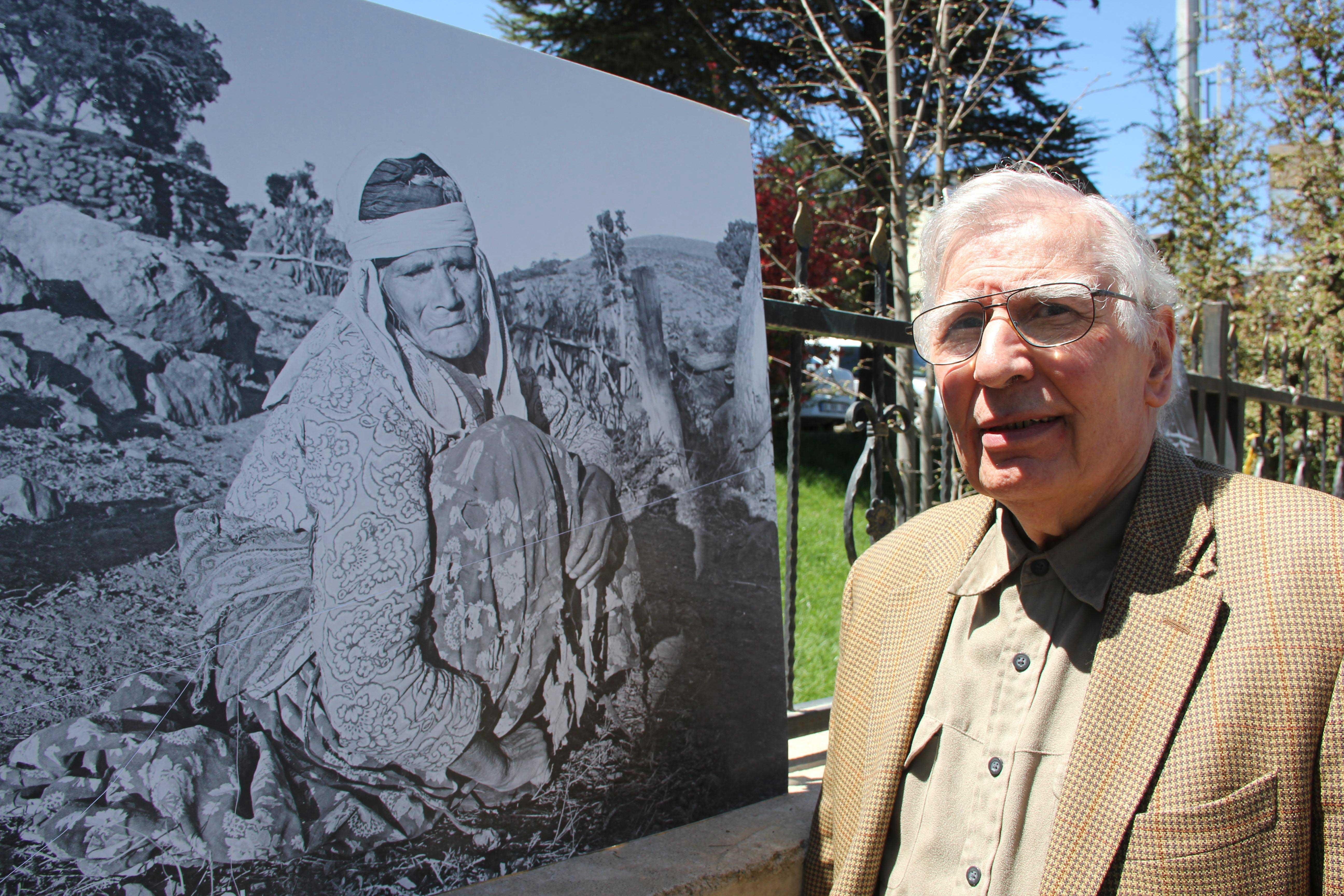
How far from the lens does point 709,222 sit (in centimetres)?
178

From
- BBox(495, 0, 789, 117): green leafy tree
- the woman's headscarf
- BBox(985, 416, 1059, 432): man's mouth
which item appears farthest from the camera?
BBox(495, 0, 789, 117): green leafy tree

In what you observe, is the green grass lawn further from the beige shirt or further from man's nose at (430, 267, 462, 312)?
man's nose at (430, 267, 462, 312)

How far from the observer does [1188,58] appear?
1072 cm

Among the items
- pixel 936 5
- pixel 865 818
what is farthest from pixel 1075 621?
pixel 936 5

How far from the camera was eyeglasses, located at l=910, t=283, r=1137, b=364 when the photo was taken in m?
1.37

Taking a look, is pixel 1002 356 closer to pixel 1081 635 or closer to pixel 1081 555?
pixel 1081 555

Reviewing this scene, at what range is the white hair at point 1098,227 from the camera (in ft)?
4.57

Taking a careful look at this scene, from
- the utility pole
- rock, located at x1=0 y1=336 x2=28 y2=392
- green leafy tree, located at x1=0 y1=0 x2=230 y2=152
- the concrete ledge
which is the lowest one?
the concrete ledge

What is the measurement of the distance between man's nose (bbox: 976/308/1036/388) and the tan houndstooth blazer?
10.1 inches

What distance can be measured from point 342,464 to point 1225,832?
1.19 metres

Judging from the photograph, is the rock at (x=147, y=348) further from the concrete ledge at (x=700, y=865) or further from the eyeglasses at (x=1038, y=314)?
the eyeglasses at (x=1038, y=314)

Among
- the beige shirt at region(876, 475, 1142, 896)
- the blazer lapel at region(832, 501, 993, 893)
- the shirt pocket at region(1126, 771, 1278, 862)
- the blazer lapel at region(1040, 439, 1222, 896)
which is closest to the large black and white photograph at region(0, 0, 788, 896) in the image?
the blazer lapel at region(832, 501, 993, 893)

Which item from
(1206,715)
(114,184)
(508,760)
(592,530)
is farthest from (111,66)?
(1206,715)

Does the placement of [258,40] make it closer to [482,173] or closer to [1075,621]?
[482,173]
